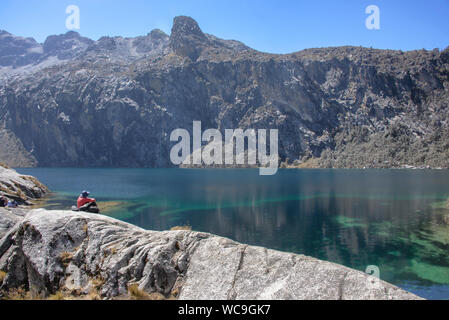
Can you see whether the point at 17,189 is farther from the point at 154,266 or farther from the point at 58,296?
the point at 154,266

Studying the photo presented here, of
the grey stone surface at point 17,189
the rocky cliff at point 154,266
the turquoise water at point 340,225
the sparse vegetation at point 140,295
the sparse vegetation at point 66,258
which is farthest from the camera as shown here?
the grey stone surface at point 17,189

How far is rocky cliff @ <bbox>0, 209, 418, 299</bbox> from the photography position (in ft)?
31.3

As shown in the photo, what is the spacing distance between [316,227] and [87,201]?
34.4 m

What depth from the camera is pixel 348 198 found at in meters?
73.2

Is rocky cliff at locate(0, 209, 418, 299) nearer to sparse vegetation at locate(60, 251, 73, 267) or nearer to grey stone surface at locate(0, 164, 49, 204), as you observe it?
sparse vegetation at locate(60, 251, 73, 267)

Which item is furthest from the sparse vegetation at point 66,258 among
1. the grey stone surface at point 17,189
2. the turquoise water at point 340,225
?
the grey stone surface at point 17,189

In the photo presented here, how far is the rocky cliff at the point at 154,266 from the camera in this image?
31.3ft

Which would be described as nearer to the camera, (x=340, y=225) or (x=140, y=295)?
(x=140, y=295)

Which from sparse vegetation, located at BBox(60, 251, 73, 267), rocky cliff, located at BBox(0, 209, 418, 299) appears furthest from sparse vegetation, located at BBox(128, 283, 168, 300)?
sparse vegetation, located at BBox(60, 251, 73, 267)

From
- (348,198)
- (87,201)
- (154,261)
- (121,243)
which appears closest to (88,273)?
(121,243)

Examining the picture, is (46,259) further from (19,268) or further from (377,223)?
(377,223)

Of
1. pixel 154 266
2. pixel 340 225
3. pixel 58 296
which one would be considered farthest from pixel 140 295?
pixel 340 225

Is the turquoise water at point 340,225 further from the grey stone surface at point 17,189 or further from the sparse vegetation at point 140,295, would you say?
the sparse vegetation at point 140,295

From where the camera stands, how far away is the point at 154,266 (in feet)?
36.3
